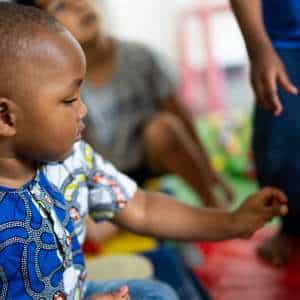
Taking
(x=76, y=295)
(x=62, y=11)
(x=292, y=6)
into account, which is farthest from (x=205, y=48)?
(x=76, y=295)

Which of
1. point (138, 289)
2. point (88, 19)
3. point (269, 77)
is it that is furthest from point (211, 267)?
point (88, 19)

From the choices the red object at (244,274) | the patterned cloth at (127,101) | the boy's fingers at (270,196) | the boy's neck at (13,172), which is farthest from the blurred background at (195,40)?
the boy's neck at (13,172)

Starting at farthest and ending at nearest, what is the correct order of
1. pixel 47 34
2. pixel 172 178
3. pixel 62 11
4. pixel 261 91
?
pixel 172 178
pixel 62 11
pixel 261 91
pixel 47 34

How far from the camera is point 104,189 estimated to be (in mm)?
983

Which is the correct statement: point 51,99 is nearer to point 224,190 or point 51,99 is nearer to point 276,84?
point 276,84

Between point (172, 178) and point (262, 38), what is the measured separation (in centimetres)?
122

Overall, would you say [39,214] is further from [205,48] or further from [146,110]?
[205,48]

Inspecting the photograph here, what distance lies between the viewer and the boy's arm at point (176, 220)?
998mm

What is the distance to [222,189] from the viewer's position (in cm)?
186

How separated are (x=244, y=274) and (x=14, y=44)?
0.89 m

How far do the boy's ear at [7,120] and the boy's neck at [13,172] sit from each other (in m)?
0.05

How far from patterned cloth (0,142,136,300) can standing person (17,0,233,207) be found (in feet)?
2.32

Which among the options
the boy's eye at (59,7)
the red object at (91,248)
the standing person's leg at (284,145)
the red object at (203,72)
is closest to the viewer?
the standing person's leg at (284,145)

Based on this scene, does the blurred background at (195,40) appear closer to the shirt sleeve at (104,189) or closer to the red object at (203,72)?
the red object at (203,72)
